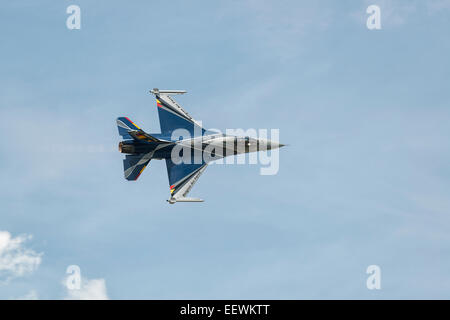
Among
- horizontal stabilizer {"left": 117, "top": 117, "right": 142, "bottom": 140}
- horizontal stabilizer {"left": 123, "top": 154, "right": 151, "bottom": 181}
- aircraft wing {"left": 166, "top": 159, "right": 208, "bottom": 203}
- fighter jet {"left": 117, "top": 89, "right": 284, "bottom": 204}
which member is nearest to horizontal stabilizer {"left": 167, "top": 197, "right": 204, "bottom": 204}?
fighter jet {"left": 117, "top": 89, "right": 284, "bottom": 204}

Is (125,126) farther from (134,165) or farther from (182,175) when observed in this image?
(182,175)

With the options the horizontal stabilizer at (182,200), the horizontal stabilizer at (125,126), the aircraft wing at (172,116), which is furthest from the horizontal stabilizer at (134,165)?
the horizontal stabilizer at (182,200)

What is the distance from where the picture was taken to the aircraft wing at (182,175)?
78.9 m

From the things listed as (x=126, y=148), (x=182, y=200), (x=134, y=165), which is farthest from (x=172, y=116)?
(x=182, y=200)

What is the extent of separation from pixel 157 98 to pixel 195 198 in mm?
14008

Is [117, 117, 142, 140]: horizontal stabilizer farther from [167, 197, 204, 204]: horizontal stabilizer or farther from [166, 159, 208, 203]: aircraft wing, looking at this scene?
[167, 197, 204, 204]: horizontal stabilizer

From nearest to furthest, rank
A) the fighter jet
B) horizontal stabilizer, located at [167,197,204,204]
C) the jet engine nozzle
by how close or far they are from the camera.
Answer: horizontal stabilizer, located at [167,197,204,204] → the jet engine nozzle → the fighter jet

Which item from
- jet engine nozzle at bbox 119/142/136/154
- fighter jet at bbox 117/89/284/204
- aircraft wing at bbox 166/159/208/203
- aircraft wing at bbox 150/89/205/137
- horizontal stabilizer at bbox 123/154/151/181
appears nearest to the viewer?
jet engine nozzle at bbox 119/142/136/154

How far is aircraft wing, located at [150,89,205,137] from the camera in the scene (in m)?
80.7

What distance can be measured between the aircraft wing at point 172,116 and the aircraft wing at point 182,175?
13.1 feet

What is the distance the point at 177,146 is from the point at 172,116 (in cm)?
437
